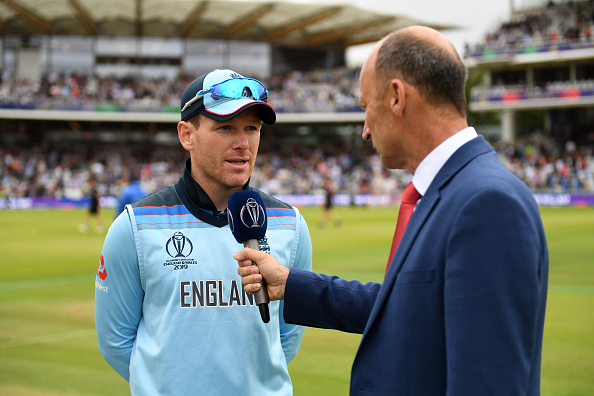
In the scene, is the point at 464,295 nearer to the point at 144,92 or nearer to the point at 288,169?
the point at 288,169

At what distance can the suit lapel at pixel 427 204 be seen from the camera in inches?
82.0

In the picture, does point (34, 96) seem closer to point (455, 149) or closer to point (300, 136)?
point (300, 136)

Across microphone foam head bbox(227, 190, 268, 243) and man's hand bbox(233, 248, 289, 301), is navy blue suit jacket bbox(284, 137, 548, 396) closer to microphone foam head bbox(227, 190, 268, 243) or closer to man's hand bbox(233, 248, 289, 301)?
man's hand bbox(233, 248, 289, 301)

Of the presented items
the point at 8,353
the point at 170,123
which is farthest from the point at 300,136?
the point at 8,353

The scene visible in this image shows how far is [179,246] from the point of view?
2893 millimetres

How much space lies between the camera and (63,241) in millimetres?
21547

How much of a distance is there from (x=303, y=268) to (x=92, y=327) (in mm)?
7006

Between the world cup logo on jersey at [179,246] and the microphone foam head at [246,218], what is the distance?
0.85ft

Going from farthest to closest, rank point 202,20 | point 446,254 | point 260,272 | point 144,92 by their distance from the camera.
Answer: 1. point 144,92
2. point 202,20
3. point 260,272
4. point 446,254

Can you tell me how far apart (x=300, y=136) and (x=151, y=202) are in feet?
198

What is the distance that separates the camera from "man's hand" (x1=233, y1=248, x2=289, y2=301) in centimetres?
257

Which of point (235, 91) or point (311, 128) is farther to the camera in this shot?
point (311, 128)

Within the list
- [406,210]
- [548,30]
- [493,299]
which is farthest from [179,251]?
[548,30]

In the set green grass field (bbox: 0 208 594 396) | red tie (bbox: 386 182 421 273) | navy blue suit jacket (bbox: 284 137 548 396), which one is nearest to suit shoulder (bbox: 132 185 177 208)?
red tie (bbox: 386 182 421 273)
